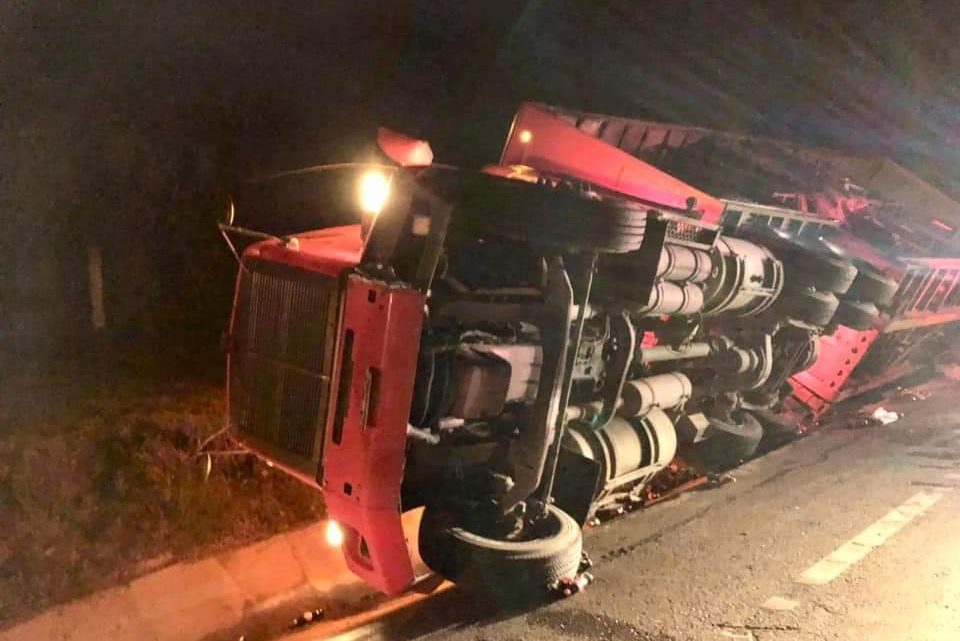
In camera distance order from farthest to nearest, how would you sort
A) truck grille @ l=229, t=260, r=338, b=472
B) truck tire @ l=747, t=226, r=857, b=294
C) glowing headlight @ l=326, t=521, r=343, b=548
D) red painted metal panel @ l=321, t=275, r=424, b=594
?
truck tire @ l=747, t=226, r=857, b=294 → glowing headlight @ l=326, t=521, r=343, b=548 → truck grille @ l=229, t=260, r=338, b=472 → red painted metal panel @ l=321, t=275, r=424, b=594

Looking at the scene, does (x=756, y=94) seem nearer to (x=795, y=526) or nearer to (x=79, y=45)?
(x=795, y=526)

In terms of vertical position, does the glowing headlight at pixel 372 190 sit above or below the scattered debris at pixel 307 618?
above

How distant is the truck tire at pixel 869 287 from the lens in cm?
718

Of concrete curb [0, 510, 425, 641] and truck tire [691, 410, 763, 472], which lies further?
truck tire [691, 410, 763, 472]

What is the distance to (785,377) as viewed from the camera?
277 inches

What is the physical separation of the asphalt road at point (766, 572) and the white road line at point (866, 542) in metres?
0.01

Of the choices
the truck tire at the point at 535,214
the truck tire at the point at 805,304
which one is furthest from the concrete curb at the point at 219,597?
the truck tire at the point at 805,304

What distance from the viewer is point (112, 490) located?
3752mm

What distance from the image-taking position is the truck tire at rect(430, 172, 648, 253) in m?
3.11

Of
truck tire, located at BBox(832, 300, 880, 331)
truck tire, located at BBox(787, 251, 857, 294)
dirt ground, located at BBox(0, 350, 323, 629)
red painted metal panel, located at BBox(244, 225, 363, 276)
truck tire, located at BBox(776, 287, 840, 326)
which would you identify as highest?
red painted metal panel, located at BBox(244, 225, 363, 276)

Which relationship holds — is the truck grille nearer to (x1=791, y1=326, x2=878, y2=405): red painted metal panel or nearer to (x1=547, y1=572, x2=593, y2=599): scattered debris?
(x1=547, y1=572, x2=593, y2=599): scattered debris

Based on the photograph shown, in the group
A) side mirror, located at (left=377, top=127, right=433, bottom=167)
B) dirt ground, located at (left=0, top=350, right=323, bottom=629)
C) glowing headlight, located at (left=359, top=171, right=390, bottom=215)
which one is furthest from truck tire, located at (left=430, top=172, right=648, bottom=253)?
dirt ground, located at (left=0, top=350, right=323, bottom=629)

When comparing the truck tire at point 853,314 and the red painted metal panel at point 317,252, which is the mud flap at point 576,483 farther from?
the truck tire at point 853,314

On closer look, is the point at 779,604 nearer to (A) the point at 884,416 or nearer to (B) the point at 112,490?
(B) the point at 112,490
